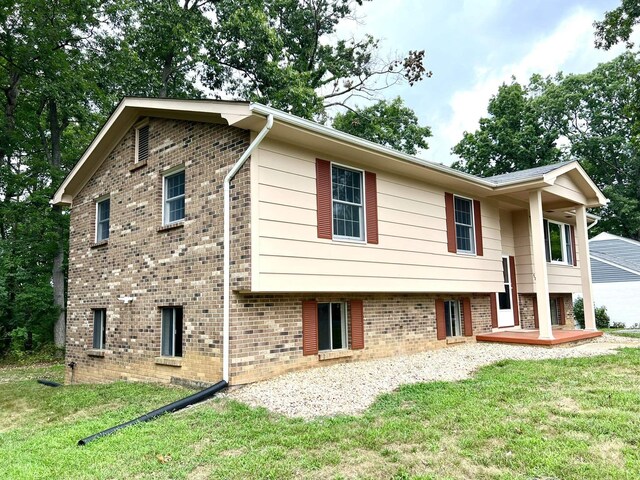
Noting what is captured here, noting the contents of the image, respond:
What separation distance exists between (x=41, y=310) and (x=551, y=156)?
103 ft

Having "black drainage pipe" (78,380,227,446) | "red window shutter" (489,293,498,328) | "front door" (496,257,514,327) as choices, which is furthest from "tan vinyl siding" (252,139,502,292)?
"front door" (496,257,514,327)

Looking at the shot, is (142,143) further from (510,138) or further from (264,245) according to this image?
(510,138)

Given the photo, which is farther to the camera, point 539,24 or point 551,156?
point 551,156

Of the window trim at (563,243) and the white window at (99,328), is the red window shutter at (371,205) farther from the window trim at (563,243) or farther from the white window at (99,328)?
the window trim at (563,243)

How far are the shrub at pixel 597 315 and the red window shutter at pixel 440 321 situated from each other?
12.8 m

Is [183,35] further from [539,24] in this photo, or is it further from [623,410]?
[623,410]

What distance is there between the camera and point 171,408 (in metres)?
6.06

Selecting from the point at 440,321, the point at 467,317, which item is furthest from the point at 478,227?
the point at 440,321

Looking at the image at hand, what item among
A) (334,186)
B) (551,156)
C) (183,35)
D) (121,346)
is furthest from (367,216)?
(551,156)

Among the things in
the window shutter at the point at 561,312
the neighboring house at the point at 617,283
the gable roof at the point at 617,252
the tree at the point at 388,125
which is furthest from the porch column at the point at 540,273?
the gable roof at the point at 617,252

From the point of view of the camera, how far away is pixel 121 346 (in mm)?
9555

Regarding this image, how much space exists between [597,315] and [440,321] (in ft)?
47.7

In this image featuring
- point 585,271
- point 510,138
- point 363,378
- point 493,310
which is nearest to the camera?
point 363,378

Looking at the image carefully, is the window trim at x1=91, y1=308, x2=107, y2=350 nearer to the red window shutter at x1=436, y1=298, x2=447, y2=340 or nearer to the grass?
the grass
